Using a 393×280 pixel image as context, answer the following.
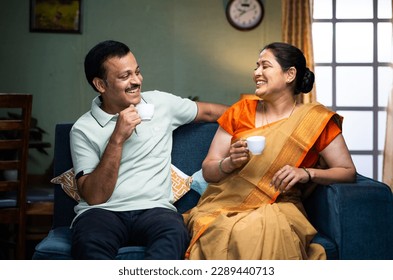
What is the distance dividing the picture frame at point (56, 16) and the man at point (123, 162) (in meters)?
3.27

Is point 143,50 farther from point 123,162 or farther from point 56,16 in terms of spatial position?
point 123,162

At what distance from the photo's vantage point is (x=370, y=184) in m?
2.25

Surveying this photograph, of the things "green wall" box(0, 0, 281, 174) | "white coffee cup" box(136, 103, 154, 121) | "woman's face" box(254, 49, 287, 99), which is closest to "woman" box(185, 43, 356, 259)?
"woman's face" box(254, 49, 287, 99)

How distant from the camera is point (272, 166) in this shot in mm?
2381

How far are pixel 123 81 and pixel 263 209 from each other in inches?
26.6

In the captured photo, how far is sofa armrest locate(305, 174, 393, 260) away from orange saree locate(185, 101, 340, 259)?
0.09 meters

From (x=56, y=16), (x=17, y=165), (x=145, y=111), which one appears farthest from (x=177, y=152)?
(x=56, y=16)

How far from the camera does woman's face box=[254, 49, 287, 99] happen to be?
93.4 inches

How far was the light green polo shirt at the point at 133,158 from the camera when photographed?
234 centimetres

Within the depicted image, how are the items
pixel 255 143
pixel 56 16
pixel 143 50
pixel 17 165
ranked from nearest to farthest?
pixel 255 143 < pixel 17 165 < pixel 56 16 < pixel 143 50

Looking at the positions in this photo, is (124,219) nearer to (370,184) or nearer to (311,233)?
(311,233)
